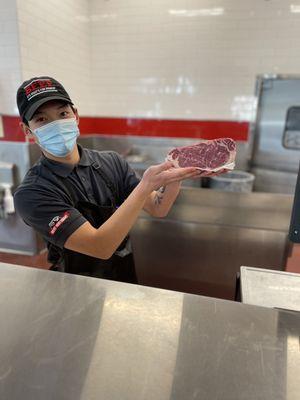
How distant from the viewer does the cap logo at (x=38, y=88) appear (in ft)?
3.24

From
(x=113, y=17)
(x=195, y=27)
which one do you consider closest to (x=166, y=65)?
(x=195, y=27)

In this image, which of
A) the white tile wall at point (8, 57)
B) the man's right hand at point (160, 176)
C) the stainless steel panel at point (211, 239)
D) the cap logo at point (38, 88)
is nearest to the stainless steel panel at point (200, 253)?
the stainless steel panel at point (211, 239)

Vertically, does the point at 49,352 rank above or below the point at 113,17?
below

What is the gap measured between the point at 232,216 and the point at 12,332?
1524 millimetres

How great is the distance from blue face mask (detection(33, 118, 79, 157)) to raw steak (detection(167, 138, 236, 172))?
0.37 m

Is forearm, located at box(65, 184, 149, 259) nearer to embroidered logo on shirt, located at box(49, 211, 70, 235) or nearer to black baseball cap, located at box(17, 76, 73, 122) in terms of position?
embroidered logo on shirt, located at box(49, 211, 70, 235)

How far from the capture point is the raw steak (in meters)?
1.06

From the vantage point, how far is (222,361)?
1.90 ft

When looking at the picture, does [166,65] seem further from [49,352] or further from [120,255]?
[49,352]

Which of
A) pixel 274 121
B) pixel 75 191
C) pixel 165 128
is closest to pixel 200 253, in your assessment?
pixel 75 191

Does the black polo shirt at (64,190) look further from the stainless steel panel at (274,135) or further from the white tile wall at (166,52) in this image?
the stainless steel panel at (274,135)

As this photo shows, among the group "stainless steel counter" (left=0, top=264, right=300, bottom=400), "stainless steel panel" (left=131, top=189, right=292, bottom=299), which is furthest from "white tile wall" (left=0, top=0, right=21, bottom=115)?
"stainless steel counter" (left=0, top=264, right=300, bottom=400)

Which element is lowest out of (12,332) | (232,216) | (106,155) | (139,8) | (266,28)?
(232,216)

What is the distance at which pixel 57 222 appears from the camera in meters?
0.93
